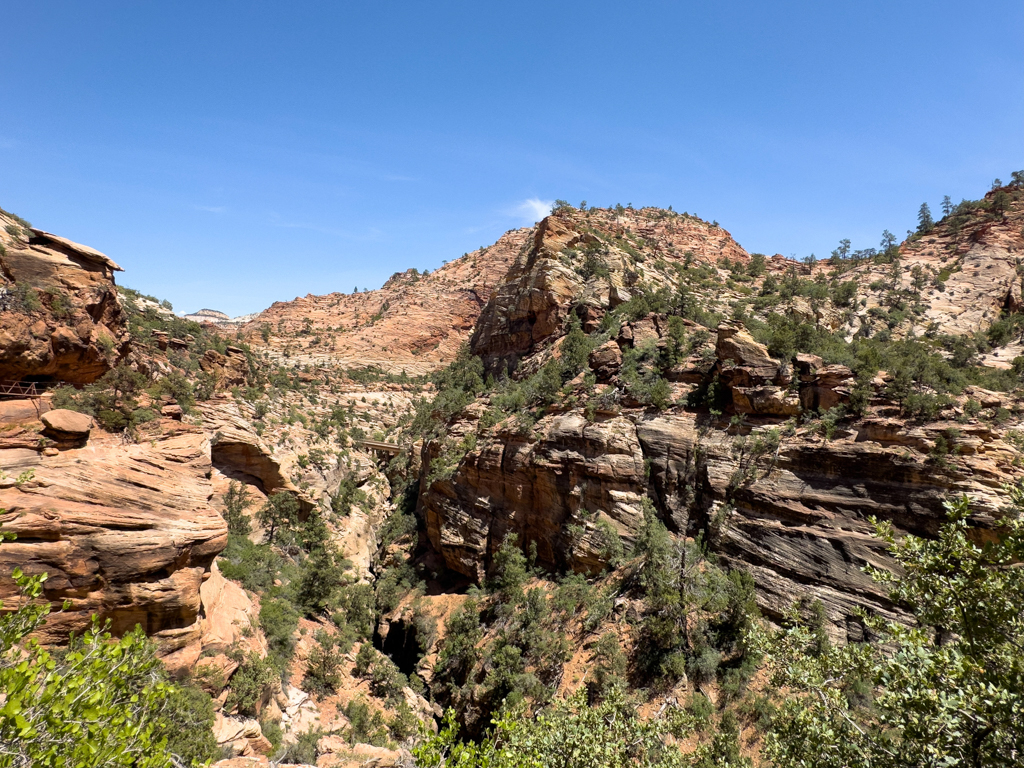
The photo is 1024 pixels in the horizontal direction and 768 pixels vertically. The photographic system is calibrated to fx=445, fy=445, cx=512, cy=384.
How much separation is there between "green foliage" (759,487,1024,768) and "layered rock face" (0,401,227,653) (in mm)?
13635

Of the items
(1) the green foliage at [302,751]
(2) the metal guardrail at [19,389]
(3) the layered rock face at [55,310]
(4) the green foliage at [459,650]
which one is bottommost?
(4) the green foliage at [459,650]

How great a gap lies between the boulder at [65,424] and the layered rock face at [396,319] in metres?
39.7

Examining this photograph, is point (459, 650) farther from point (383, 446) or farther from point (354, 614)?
point (383, 446)

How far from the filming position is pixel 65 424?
12.0 meters

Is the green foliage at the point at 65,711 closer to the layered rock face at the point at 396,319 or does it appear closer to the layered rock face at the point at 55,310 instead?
the layered rock face at the point at 55,310

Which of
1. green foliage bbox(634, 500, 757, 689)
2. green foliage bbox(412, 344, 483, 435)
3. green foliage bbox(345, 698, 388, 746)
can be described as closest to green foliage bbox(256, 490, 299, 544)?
green foliage bbox(412, 344, 483, 435)

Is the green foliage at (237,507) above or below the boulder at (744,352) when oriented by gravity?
below

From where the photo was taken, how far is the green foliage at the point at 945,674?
4.51 m

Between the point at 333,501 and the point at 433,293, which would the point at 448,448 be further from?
the point at 433,293

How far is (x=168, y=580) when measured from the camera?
11.3 meters

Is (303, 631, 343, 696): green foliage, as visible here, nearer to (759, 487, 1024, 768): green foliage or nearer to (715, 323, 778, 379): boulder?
(759, 487, 1024, 768): green foliage

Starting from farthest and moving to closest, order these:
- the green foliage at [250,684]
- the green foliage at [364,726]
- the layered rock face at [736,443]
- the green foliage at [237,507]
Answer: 1. the green foliage at [237,507]
2. the layered rock face at [736,443]
3. the green foliage at [364,726]
4. the green foliage at [250,684]

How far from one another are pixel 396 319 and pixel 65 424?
52.0m

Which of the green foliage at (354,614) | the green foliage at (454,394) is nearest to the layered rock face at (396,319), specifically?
the green foliage at (454,394)
